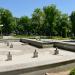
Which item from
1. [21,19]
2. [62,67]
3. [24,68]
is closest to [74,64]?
[62,67]

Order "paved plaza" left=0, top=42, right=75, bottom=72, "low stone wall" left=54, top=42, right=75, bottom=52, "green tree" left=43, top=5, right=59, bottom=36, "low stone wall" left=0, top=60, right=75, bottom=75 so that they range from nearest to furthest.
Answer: "low stone wall" left=0, top=60, right=75, bottom=75 → "paved plaza" left=0, top=42, right=75, bottom=72 → "low stone wall" left=54, top=42, right=75, bottom=52 → "green tree" left=43, top=5, right=59, bottom=36

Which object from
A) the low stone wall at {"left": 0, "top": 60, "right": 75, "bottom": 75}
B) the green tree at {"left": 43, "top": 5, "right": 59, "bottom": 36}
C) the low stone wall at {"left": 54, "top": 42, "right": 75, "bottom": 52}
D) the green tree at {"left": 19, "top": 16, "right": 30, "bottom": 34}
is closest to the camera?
the low stone wall at {"left": 0, "top": 60, "right": 75, "bottom": 75}

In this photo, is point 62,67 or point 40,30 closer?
point 62,67

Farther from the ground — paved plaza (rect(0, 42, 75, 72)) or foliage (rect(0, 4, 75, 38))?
foliage (rect(0, 4, 75, 38))

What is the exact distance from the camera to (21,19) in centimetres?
7994

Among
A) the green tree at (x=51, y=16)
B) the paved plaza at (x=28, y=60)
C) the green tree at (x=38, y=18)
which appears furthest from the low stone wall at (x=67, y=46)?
the green tree at (x=38, y=18)

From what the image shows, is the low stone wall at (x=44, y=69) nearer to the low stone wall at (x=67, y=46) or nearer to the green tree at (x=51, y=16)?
the low stone wall at (x=67, y=46)

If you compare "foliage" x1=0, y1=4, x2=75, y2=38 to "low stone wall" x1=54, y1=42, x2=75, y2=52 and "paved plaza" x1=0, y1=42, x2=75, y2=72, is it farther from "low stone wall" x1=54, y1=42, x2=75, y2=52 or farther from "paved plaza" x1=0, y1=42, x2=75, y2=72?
"paved plaza" x1=0, y1=42, x2=75, y2=72

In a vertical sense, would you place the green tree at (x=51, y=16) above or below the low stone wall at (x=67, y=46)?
above

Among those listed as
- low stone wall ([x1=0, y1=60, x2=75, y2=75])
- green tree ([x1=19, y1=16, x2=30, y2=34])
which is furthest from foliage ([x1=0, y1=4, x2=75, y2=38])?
low stone wall ([x1=0, y1=60, x2=75, y2=75])

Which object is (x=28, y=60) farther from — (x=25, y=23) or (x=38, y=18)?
(x=25, y=23)

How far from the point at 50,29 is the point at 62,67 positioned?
46624 mm

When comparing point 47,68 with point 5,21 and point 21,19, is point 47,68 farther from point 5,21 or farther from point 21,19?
point 21,19

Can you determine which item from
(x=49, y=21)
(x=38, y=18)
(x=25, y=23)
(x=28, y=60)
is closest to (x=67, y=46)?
(x=28, y=60)
